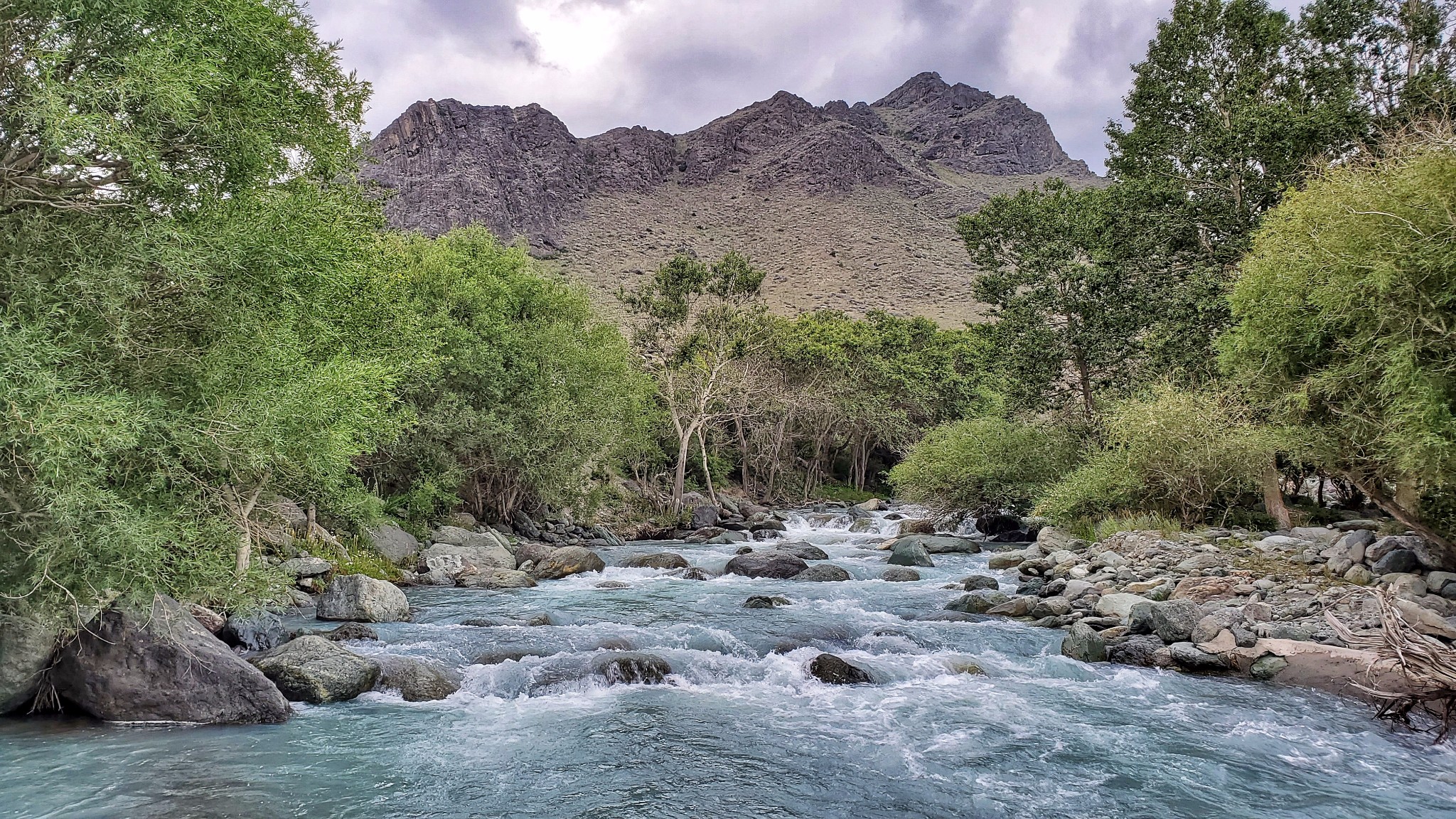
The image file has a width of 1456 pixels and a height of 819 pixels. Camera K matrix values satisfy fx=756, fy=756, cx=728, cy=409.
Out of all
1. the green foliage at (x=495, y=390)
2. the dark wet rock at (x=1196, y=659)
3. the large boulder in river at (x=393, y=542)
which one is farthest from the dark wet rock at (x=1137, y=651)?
the green foliage at (x=495, y=390)

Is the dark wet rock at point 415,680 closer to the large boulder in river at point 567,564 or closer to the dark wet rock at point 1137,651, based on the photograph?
the large boulder in river at point 567,564

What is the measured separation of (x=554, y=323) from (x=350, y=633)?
1808 cm

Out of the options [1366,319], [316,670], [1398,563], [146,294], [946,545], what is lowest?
[946,545]

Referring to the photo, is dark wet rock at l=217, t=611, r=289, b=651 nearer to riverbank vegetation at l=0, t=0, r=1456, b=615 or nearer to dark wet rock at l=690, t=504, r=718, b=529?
Result: riverbank vegetation at l=0, t=0, r=1456, b=615

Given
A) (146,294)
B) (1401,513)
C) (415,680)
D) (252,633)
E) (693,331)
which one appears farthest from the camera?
(693,331)

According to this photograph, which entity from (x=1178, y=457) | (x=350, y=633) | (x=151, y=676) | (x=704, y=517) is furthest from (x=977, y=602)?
(x=704, y=517)

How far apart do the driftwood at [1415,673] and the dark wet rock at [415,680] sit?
35.1 feet

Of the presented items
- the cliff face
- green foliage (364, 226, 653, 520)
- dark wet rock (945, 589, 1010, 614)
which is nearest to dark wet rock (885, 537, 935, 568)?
dark wet rock (945, 589, 1010, 614)

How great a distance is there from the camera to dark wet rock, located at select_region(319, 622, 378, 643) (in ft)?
40.9

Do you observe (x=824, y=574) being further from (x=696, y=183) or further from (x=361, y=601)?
(x=696, y=183)

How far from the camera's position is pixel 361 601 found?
46.8ft

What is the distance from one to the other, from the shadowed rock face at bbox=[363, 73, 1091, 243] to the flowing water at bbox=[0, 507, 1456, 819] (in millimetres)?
81370

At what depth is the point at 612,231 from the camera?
10188 cm

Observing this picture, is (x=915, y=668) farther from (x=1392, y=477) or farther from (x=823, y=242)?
(x=823, y=242)
